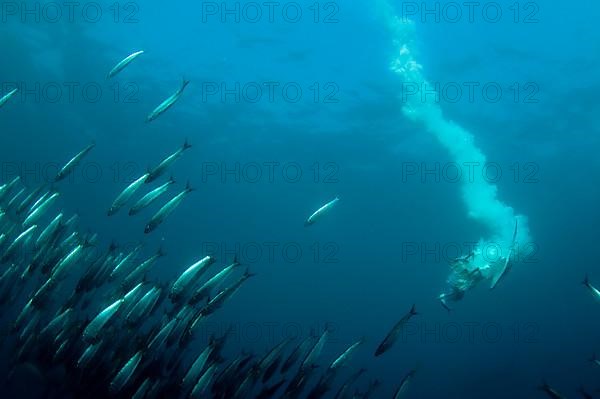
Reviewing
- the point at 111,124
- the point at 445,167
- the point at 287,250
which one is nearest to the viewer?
the point at 445,167

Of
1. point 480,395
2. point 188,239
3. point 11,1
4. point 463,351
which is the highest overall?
point 11,1

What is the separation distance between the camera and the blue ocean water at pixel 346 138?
16.8 metres

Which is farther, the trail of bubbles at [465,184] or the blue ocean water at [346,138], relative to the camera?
the blue ocean water at [346,138]

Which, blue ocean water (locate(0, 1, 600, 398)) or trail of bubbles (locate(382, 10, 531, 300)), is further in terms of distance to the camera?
blue ocean water (locate(0, 1, 600, 398))

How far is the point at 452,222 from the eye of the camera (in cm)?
3222

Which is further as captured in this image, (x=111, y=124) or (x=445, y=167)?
(x=111, y=124)

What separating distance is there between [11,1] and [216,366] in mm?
21339

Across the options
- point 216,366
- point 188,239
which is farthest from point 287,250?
point 216,366

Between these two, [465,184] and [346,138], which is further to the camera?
[465,184]

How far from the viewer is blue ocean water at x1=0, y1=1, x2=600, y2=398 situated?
16.8 meters

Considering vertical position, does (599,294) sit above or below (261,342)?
above

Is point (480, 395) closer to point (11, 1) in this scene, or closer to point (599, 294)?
point (599, 294)

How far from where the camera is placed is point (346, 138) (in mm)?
24172

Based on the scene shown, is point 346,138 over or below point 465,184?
over
